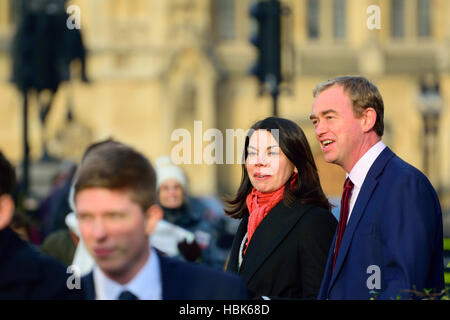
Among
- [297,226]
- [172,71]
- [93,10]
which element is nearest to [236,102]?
[172,71]

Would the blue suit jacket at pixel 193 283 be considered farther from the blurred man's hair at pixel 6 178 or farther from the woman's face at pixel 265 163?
the woman's face at pixel 265 163

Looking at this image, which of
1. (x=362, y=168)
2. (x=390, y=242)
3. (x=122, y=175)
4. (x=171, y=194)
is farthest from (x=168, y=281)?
(x=171, y=194)

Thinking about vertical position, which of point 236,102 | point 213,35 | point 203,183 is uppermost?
point 213,35

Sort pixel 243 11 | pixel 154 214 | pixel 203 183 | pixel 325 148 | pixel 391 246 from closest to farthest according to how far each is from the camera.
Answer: pixel 154 214 → pixel 391 246 → pixel 325 148 → pixel 203 183 → pixel 243 11

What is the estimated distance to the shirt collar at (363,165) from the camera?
3.19 m

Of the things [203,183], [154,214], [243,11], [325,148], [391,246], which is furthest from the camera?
[243,11]

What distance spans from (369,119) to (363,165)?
159 mm

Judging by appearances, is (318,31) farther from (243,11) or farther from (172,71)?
(172,71)

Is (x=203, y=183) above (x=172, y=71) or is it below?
below

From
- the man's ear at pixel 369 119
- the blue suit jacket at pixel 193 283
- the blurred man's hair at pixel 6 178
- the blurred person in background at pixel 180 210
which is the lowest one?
the blurred person in background at pixel 180 210

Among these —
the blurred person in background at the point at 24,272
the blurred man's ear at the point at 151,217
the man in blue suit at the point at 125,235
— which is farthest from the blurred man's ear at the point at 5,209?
the blurred man's ear at the point at 151,217

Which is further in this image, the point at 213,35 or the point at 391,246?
the point at 213,35

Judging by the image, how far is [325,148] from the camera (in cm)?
323
